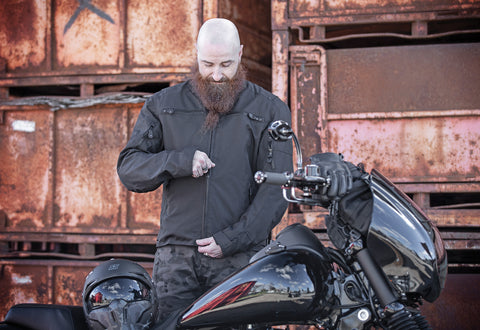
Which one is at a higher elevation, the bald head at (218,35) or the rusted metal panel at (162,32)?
the rusted metal panel at (162,32)

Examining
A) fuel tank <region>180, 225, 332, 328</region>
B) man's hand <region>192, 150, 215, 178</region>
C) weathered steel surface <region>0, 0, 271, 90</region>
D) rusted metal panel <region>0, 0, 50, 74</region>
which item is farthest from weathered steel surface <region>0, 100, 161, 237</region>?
fuel tank <region>180, 225, 332, 328</region>

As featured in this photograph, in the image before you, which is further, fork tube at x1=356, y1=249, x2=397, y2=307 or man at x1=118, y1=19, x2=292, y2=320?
man at x1=118, y1=19, x2=292, y2=320

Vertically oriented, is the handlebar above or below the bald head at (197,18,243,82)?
below

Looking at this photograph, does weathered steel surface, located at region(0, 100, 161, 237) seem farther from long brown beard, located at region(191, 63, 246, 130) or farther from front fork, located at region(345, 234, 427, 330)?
front fork, located at region(345, 234, 427, 330)

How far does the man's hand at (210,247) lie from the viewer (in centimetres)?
225

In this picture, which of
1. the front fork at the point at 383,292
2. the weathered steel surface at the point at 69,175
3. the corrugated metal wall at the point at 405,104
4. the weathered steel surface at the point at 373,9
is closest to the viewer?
the front fork at the point at 383,292

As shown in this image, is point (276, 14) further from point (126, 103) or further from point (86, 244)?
point (86, 244)

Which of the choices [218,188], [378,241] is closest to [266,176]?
[378,241]

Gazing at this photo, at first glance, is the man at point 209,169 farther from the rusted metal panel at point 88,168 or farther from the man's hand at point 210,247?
the rusted metal panel at point 88,168

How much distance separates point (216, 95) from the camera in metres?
2.40

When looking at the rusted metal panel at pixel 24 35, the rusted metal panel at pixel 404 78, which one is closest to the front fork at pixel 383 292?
the rusted metal panel at pixel 404 78

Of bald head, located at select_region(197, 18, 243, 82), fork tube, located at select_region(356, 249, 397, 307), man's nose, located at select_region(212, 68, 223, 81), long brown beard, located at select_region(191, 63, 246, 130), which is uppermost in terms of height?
bald head, located at select_region(197, 18, 243, 82)

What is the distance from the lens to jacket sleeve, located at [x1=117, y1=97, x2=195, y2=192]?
2199 mm

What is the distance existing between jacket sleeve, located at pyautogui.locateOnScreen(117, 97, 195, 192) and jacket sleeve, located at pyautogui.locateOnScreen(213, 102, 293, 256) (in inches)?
12.7
